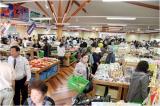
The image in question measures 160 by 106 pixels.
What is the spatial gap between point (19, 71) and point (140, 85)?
8.84 ft

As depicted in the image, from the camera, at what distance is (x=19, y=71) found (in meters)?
5.27

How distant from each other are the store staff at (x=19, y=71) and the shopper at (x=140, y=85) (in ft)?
7.70

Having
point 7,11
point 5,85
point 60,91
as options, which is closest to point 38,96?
point 5,85

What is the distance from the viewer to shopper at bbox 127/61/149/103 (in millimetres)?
5000

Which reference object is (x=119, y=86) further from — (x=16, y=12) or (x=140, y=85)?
(x=16, y=12)

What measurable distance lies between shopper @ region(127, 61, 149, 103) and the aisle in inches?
83.4

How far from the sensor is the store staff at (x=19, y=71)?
5129 millimetres

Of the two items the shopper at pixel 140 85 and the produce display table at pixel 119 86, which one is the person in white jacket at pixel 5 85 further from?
the produce display table at pixel 119 86

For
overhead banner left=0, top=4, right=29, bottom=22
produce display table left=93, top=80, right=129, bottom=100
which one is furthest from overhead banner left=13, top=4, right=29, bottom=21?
produce display table left=93, top=80, right=129, bottom=100

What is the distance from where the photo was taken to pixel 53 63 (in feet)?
33.3

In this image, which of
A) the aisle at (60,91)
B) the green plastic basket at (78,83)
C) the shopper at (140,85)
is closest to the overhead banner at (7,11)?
the aisle at (60,91)

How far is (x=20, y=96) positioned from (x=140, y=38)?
39939 mm

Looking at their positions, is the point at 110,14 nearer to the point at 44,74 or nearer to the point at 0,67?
the point at 44,74

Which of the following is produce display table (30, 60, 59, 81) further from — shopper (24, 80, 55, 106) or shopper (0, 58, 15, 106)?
shopper (24, 80, 55, 106)
